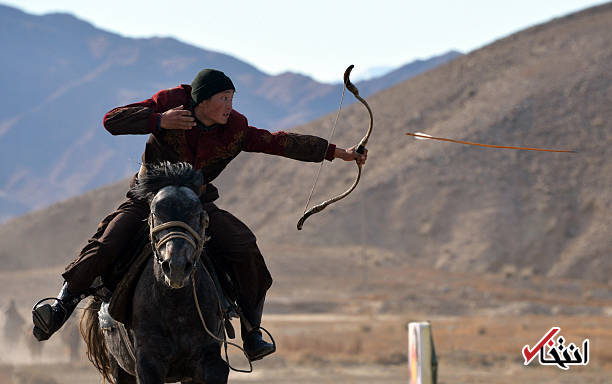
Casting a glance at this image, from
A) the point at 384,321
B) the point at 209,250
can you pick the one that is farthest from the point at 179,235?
the point at 384,321

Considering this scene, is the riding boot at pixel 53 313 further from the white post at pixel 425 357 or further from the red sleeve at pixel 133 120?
the white post at pixel 425 357

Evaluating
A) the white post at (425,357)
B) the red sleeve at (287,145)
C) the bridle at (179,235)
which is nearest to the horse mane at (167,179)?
the bridle at (179,235)

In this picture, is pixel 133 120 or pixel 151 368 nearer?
pixel 151 368

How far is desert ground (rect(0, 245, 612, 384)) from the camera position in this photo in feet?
94.7

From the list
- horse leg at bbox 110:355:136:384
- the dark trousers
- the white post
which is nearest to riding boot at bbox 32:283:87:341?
the dark trousers

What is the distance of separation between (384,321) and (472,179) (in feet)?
93.2

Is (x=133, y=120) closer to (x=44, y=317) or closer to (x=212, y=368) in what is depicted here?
(x=44, y=317)

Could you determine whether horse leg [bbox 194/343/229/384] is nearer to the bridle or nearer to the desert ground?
the bridle

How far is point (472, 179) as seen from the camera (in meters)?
73.2

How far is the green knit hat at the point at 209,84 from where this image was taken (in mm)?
7223

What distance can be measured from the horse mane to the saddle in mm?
411

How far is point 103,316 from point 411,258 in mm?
61523

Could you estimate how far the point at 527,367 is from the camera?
29.7 meters

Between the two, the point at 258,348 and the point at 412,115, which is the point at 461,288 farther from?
the point at 258,348
